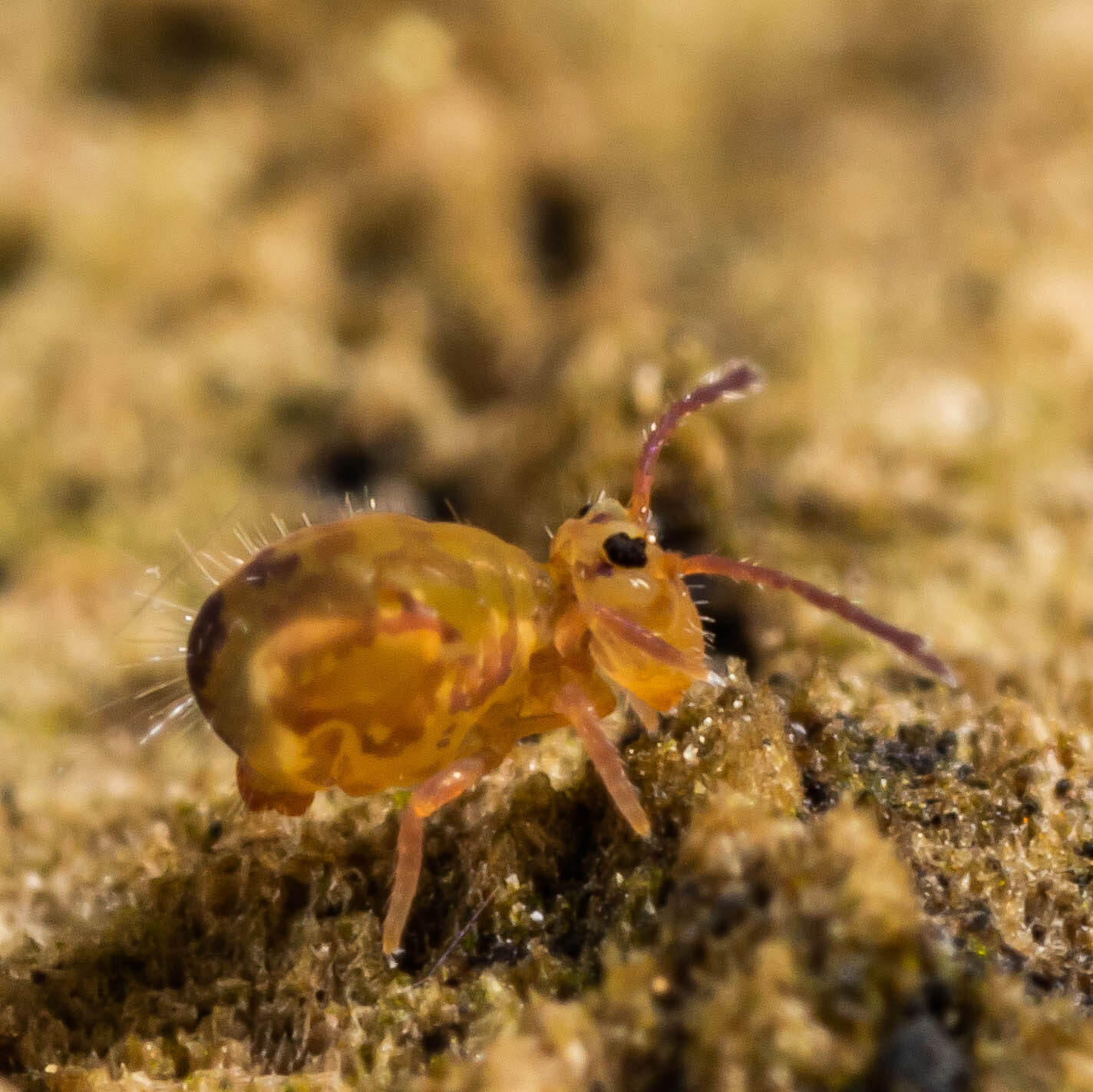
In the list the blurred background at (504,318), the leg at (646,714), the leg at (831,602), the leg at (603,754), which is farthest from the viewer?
the blurred background at (504,318)

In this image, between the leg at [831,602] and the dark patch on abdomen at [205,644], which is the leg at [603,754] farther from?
the dark patch on abdomen at [205,644]

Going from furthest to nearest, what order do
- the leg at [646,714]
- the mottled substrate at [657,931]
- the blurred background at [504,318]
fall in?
the blurred background at [504,318] → the leg at [646,714] → the mottled substrate at [657,931]

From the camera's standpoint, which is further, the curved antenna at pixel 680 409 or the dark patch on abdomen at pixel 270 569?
the curved antenna at pixel 680 409

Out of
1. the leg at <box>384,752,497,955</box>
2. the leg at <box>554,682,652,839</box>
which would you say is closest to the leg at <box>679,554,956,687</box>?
the leg at <box>554,682,652,839</box>

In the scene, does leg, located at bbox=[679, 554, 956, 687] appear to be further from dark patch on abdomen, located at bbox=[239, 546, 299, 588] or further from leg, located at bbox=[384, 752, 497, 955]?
dark patch on abdomen, located at bbox=[239, 546, 299, 588]

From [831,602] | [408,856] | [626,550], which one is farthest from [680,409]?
[408,856]

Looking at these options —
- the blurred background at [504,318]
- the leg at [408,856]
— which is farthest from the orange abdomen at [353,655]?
the blurred background at [504,318]

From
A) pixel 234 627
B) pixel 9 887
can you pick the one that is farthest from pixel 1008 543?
pixel 9 887

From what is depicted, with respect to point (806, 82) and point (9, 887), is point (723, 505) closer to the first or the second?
point (9, 887)
